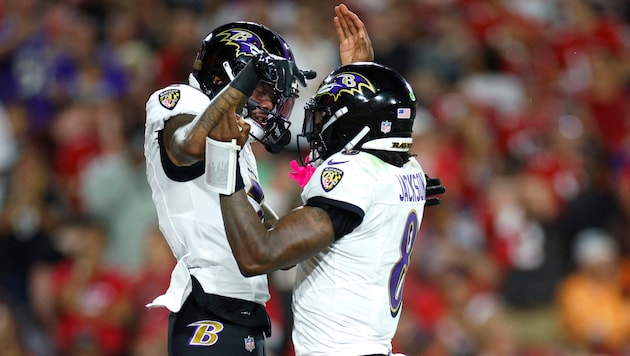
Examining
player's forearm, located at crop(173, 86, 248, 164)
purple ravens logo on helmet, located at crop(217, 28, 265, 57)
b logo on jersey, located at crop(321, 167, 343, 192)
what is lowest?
b logo on jersey, located at crop(321, 167, 343, 192)

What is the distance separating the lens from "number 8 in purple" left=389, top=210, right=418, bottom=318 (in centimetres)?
407

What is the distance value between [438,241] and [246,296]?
4837mm

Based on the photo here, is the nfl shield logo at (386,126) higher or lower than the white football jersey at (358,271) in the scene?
higher

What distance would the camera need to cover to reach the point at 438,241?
888cm

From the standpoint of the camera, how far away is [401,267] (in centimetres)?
411

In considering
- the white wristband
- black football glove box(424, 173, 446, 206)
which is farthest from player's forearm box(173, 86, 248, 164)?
black football glove box(424, 173, 446, 206)

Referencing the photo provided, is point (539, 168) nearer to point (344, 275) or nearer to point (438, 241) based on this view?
point (438, 241)

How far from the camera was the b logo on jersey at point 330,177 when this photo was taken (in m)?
3.84

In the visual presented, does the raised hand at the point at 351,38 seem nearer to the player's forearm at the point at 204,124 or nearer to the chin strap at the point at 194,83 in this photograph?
the chin strap at the point at 194,83

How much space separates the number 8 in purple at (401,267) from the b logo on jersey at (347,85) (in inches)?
21.1

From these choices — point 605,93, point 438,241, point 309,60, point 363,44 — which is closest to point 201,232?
point 363,44

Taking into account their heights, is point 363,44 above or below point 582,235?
above

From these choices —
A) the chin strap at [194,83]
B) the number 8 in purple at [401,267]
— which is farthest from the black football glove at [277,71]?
the number 8 in purple at [401,267]

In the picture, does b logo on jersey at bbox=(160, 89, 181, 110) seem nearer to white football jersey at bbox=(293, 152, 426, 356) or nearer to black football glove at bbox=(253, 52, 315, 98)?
black football glove at bbox=(253, 52, 315, 98)
